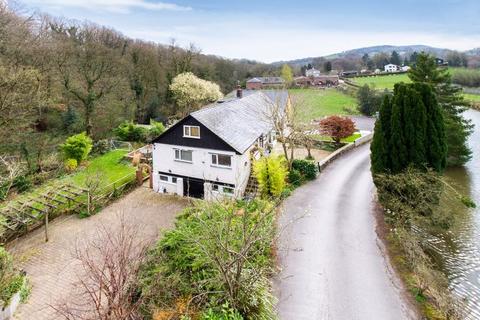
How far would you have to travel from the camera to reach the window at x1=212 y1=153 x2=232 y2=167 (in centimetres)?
2488

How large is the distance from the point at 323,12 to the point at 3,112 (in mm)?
27974

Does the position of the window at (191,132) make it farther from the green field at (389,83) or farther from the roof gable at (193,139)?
the green field at (389,83)

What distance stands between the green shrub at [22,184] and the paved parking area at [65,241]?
6853 millimetres

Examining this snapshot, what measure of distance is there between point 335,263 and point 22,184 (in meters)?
26.0

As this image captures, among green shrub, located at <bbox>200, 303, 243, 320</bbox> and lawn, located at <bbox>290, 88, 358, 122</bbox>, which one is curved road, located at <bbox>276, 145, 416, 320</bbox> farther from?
lawn, located at <bbox>290, 88, 358, 122</bbox>

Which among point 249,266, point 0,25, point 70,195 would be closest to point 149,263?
point 249,266

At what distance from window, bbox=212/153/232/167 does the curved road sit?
515 cm

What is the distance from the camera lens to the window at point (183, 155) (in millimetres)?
26297

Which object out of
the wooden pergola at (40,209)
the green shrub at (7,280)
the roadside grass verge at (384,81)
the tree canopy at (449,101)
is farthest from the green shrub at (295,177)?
the roadside grass verge at (384,81)

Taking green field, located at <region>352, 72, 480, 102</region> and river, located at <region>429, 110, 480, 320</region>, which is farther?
green field, located at <region>352, 72, 480, 102</region>

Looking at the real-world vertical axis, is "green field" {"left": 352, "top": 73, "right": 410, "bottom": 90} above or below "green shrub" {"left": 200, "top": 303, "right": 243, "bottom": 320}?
above

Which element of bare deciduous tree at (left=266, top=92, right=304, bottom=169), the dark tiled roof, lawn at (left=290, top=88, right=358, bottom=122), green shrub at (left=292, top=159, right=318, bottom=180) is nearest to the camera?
the dark tiled roof

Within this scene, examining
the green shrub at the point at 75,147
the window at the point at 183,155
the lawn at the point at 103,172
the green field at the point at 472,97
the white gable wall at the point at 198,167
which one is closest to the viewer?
the white gable wall at the point at 198,167

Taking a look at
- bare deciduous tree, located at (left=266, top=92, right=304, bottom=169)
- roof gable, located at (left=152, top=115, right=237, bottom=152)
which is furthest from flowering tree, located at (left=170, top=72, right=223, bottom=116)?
roof gable, located at (left=152, top=115, right=237, bottom=152)
